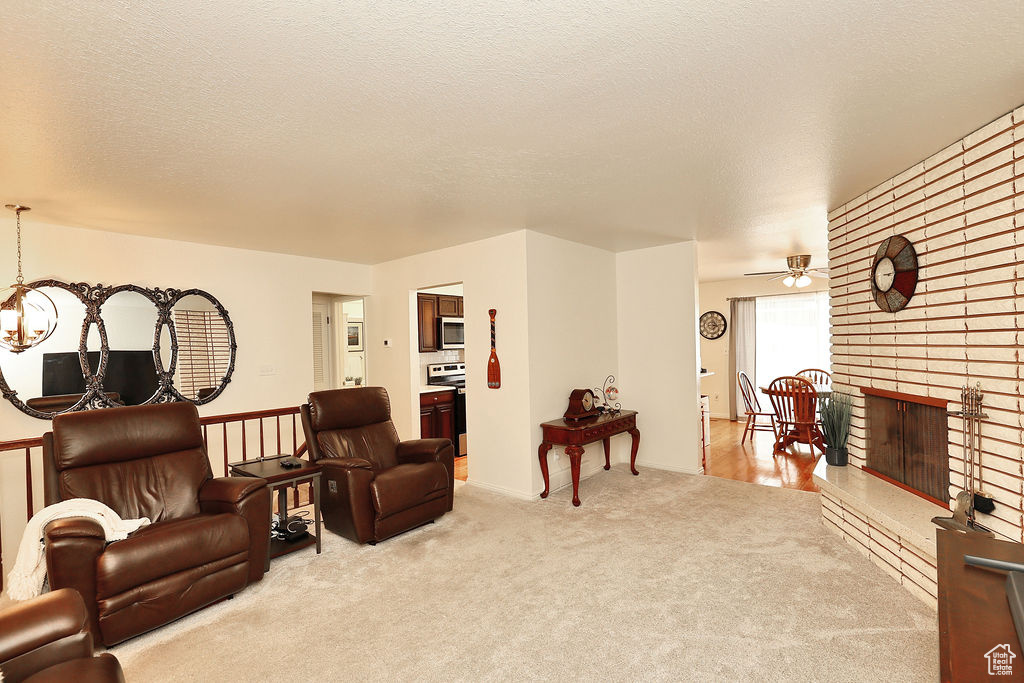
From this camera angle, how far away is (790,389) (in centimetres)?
582

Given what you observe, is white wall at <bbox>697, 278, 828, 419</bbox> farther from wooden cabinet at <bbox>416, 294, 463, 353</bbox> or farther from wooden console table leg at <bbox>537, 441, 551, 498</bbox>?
wooden console table leg at <bbox>537, 441, 551, 498</bbox>

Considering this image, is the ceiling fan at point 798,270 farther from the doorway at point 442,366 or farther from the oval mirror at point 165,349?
the oval mirror at point 165,349

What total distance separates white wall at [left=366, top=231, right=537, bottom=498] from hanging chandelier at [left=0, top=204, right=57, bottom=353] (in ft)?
9.60

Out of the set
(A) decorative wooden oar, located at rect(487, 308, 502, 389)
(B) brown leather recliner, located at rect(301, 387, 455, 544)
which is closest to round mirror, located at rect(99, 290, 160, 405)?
(B) brown leather recliner, located at rect(301, 387, 455, 544)

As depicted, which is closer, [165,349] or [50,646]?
[50,646]

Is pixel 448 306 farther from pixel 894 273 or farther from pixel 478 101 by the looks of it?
pixel 894 273

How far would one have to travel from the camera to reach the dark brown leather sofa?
140 centimetres

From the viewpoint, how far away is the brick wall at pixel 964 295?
2.27 meters

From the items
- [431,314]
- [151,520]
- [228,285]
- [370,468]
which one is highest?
[228,285]

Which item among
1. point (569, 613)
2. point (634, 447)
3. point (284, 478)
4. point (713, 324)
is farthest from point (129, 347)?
point (713, 324)

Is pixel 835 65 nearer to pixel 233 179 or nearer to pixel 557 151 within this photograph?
pixel 557 151

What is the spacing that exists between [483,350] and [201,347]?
267 cm

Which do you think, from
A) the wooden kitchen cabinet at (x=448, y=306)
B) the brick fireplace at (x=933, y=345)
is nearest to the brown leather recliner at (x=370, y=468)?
the wooden kitchen cabinet at (x=448, y=306)

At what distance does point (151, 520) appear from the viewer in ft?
9.29
